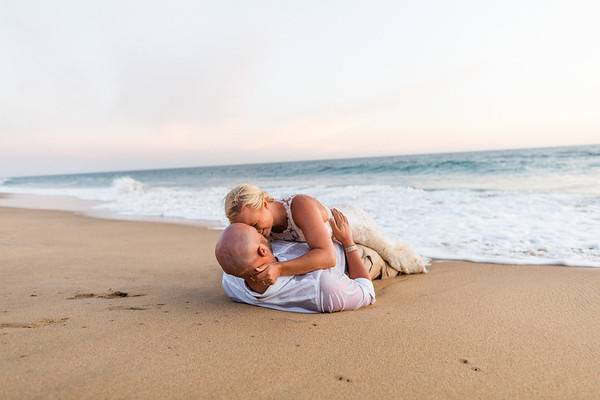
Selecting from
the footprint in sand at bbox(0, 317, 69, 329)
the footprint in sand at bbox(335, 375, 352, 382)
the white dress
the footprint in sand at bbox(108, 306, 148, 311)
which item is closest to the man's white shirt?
the white dress

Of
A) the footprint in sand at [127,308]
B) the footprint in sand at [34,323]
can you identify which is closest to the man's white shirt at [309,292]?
the footprint in sand at [127,308]

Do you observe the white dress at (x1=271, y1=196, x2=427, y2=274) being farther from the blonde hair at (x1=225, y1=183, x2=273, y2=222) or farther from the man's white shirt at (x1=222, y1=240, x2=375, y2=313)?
the blonde hair at (x1=225, y1=183, x2=273, y2=222)

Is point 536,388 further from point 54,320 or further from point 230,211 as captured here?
point 54,320

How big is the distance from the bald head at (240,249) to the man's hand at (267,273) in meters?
0.06

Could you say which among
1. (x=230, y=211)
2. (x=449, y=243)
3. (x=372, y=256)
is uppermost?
(x=230, y=211)

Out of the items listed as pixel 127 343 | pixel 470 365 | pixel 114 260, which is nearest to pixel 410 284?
pixel 470 365

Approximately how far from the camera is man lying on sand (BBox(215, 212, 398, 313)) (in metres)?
3.02

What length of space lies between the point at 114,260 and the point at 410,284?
3788 mm

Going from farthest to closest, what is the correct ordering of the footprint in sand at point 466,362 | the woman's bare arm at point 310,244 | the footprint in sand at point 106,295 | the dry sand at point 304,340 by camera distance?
the footprint in sand at point 106,295 → the woman's bare arm at point 310,244 → the footprint in sand at point 466,362 → the dry sand at point 304,340

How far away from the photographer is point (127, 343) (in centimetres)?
264

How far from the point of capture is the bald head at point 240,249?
118 inches

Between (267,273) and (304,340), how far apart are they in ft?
1.91

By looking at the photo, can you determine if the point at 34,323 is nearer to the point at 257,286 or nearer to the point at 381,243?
the point at 257,286

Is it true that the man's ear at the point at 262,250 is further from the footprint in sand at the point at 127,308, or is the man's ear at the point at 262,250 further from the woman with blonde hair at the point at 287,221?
the footprint in sand at the point at 127,308
